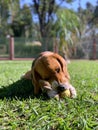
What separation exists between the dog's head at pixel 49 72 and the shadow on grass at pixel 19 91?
23 cm

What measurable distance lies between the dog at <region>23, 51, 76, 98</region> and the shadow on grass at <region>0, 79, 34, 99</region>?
21 centimetres

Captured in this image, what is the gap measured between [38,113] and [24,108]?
23 centimetres

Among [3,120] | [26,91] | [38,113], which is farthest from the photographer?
[26,91]

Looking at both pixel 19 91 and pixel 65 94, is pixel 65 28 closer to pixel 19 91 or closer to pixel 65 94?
pixel 19 91

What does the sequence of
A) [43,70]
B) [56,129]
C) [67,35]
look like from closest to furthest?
[56,129]
[43,70]
[67,35]

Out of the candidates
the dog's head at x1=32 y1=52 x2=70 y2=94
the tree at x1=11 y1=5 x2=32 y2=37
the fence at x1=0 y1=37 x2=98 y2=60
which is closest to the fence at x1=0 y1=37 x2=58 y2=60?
the fence at x1=0 y1=37 x2=98 y2=60

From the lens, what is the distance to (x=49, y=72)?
412 cm

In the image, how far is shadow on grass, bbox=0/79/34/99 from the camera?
4.30 metres

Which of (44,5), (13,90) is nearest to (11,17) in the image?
(44,5)

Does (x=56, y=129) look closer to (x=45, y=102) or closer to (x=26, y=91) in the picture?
(x=45, y=102)

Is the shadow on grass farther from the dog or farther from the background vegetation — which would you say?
the background vegetation

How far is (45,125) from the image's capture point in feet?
9.70

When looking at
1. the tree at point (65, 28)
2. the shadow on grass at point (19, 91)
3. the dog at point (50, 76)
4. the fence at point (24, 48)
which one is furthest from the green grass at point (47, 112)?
the fence at point (24, 48)

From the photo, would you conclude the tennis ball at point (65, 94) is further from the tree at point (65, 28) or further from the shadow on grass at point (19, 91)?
the tree at point (65, 28)
